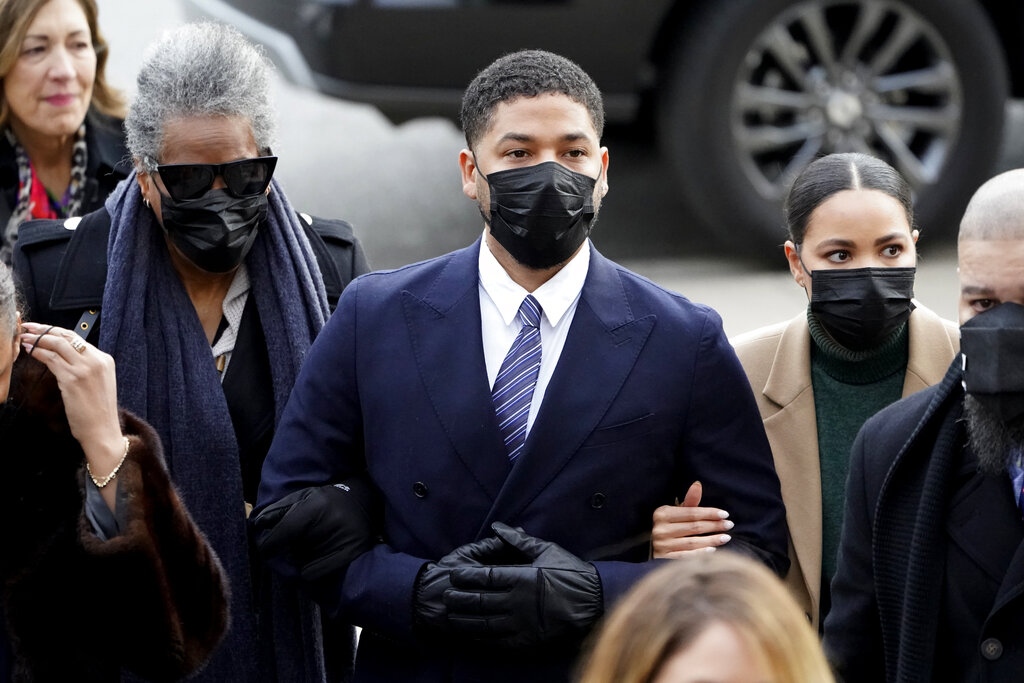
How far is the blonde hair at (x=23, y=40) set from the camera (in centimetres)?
423

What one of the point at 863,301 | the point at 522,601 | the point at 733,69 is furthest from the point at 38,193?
the point at 733,69

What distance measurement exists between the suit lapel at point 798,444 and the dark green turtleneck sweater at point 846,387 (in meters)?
0.03

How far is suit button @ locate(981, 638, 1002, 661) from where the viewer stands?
2727mm

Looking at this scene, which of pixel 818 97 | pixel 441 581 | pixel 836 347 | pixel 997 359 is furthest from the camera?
pixel 818 97

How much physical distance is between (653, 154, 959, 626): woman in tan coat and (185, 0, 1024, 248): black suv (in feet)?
9.43

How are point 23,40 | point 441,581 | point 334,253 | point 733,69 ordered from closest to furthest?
1. point 441,581
2. point 334,253
3. point 23,40
4. point 733,69

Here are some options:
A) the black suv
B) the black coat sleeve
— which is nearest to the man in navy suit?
the black coat sleeve

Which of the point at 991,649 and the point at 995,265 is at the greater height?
the point at 995,265

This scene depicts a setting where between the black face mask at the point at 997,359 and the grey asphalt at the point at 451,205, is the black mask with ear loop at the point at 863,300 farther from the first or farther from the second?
the grey asphalt at the point at 451,205

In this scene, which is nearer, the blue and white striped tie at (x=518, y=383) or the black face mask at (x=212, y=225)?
the blue and white striped tie at (x=518, y=383)

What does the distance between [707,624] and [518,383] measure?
1.11m

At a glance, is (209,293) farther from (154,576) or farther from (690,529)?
(690,529)

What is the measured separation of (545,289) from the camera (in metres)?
3.17

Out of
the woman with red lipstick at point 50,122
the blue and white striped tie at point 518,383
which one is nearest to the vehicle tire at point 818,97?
the woman with red lipstick at point 50,122
